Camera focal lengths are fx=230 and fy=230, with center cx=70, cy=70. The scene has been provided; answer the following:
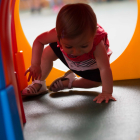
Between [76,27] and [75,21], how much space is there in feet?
0.07

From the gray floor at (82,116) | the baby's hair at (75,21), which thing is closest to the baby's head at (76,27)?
Result: the baby's hair at (75,21)

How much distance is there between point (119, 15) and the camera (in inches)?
209

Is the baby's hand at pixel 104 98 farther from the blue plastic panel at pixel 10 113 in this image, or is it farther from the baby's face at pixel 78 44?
the blue plastic panel at pixel 10 113

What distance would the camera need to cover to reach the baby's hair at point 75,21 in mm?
733

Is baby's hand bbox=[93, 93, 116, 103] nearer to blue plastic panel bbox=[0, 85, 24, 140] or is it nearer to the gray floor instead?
the gray floor

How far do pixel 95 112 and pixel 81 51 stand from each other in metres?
0.21

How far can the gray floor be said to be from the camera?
627mm

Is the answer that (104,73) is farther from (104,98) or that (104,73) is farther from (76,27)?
(76,27)

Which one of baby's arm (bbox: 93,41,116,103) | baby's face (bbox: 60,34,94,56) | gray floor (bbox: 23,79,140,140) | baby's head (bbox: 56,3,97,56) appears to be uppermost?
baby's head (bbox: 56,3,97,56)

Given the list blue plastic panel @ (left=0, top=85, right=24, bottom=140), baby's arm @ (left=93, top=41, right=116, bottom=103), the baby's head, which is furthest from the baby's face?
blue plastic panel @ (left=0, top=85, right=24, bottom=140)

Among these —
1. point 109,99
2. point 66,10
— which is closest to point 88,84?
point 109,99

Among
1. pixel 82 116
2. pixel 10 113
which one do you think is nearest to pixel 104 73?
Result: pixel 82 116

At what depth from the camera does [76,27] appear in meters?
0.73

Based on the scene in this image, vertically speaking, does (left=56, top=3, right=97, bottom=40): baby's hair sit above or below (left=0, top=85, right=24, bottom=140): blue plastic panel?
above
